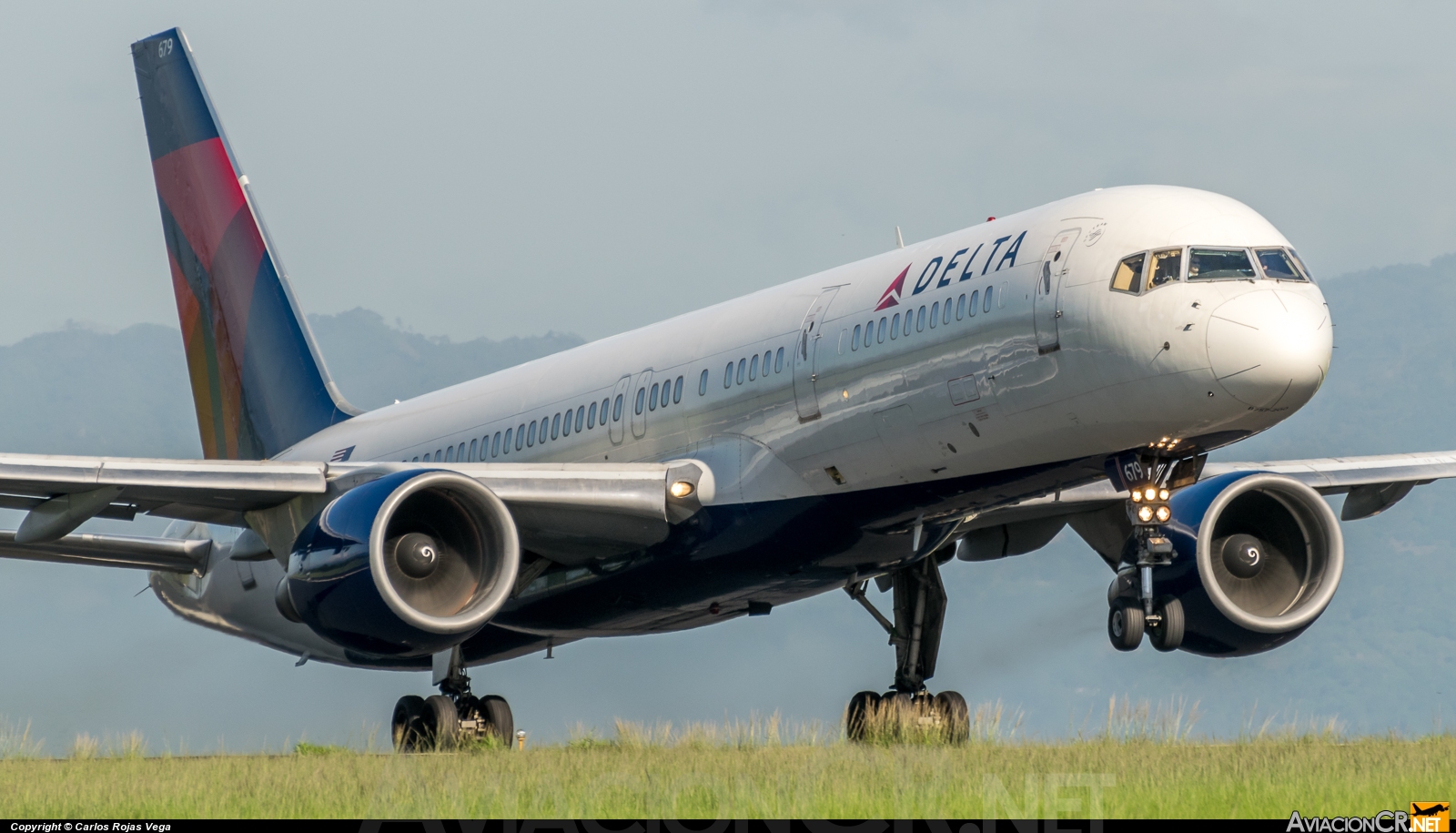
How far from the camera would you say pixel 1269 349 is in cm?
1520

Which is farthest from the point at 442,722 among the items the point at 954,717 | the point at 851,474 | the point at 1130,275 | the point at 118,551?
the point at 1130,275

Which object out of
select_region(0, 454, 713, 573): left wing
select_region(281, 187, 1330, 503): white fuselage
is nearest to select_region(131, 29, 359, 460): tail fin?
select_region(0, 454, 713, 573): left wing

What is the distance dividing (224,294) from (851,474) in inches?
528

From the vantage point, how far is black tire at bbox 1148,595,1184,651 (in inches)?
687

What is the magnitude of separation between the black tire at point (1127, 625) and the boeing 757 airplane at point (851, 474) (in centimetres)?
4

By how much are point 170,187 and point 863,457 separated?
1565cm

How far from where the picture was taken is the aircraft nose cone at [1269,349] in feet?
49.9

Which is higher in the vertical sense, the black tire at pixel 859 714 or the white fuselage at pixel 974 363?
the white fuselage at pixel 974 363

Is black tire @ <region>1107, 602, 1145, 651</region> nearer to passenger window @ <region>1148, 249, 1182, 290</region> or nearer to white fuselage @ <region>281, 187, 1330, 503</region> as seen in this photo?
white fuselage @ <region>281, 187, 1330, 503</region>

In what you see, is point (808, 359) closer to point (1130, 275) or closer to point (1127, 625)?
point (1130, 275)

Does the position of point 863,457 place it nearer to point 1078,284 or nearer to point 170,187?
point 1078,284

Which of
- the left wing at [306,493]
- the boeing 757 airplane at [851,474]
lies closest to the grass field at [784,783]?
the boeing 757 airplane at [851,474]

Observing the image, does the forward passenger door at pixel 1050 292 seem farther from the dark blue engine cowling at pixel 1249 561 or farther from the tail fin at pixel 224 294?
the tail fin at pixel 224 294

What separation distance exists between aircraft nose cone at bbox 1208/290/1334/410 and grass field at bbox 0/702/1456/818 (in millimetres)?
3026
